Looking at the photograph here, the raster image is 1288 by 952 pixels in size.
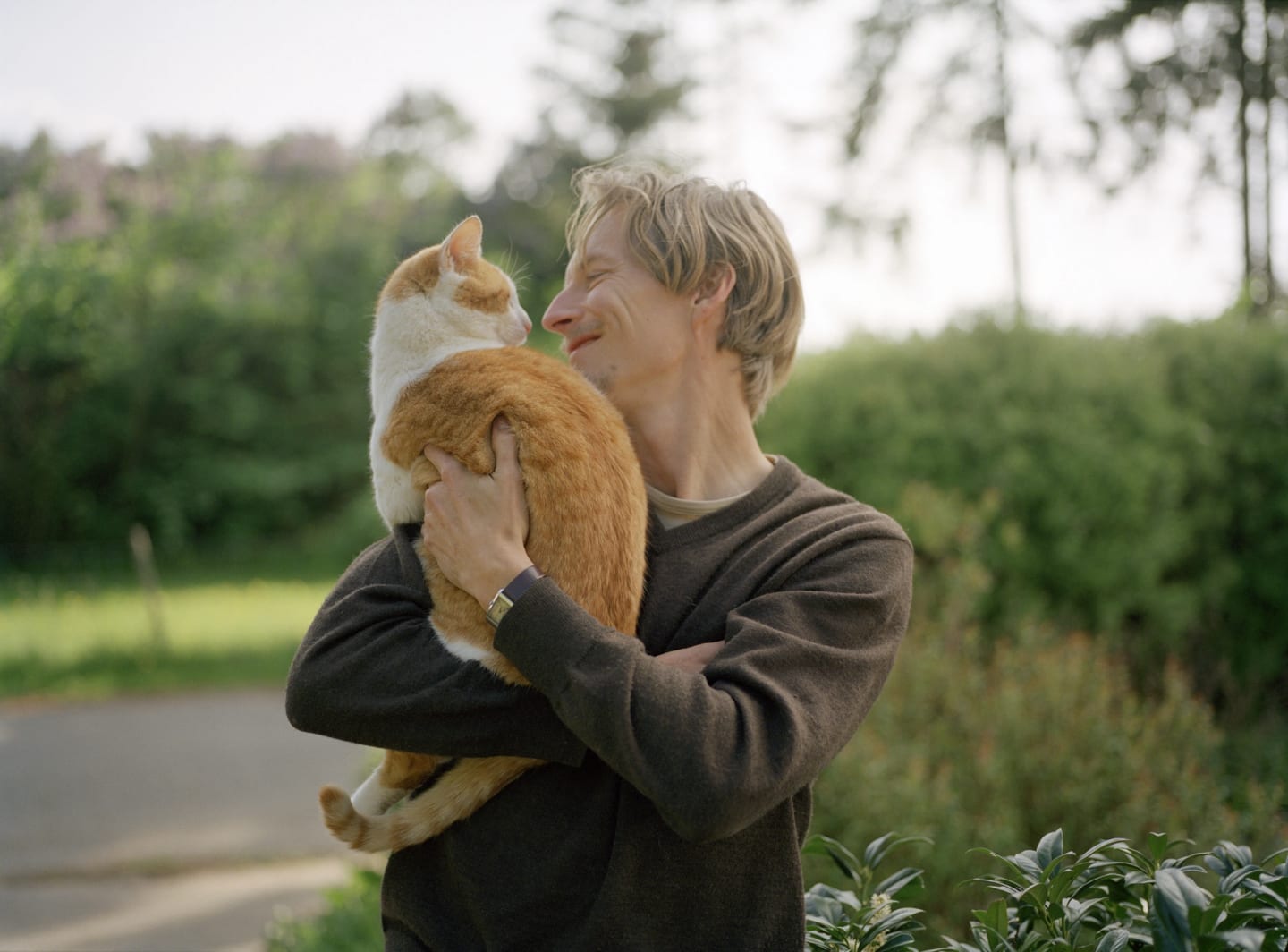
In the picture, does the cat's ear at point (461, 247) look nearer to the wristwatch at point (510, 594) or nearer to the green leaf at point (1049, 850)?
the wristwatch at point (510, 594)

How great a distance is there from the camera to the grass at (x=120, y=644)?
8727mm

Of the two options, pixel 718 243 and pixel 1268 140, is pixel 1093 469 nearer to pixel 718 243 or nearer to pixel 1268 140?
pixel 718 243

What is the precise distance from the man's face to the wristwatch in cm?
57

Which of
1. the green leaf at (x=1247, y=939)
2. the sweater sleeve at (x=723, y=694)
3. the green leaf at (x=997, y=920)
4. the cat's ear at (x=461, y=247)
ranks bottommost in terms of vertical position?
the green leaf at (x=997, y=920)

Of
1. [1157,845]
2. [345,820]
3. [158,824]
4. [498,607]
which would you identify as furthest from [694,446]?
[158,824]

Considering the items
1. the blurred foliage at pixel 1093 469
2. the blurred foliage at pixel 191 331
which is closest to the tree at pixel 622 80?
the blurred foliage at pixel 191 331

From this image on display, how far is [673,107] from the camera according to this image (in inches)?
970

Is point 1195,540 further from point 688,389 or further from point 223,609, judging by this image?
point 223,609

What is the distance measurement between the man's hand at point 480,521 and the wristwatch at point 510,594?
14 millimetres

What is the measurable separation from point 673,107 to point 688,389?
24.1 metres

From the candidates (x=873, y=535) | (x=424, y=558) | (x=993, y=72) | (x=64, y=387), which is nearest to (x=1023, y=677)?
→ (x=873, y=535)

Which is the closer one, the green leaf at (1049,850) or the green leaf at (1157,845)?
the green leaf at (1157,845)

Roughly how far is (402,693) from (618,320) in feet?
2.59

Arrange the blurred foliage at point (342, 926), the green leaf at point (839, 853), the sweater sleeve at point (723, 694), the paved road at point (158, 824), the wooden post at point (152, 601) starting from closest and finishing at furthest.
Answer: the sweater sleeve at point (723, 694) < the green leaf at point (839, 853) < the blurred foliage at point (342, 926) < the paved road at point (158, 824) < the wooden post at point (152, 601)
